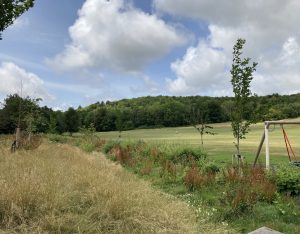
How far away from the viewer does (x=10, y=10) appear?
1231 centimetres

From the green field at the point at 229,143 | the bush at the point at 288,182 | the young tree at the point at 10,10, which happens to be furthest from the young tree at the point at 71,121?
the bush at the point at 288,182

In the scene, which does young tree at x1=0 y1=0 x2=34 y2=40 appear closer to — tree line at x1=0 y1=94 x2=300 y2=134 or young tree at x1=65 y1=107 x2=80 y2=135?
tree line at x1=0 y1=94 x2=300 y2=134

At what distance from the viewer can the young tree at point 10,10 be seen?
12056 millimetres

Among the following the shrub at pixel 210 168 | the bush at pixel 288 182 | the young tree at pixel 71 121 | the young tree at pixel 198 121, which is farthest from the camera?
the young tree at pixel 71 121

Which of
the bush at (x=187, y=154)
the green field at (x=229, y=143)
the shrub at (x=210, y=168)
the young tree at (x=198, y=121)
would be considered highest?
the young tree at (x=198, y=121)

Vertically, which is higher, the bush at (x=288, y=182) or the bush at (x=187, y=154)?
the bush at (x=187, y=154)

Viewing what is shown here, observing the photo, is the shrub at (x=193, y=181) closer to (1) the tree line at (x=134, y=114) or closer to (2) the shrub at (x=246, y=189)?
(2) the shrub at (x=246, y=189)

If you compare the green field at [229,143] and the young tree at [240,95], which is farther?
the green field at [229,143]

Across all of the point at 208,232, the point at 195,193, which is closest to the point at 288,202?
the point at 195,193

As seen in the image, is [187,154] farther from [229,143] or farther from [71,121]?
[71,121]

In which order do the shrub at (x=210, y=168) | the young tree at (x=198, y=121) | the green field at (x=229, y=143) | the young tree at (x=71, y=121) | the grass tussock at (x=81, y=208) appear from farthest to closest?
the young tree at (x=71, y=121)
the young tree at (x=198, y=121)
the green field at (x=229, y=143)
the shrub at (x=210, y=168)
the grass tussock at (x=81, y=208)

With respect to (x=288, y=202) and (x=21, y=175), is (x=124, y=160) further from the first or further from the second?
(x=21, y=175)

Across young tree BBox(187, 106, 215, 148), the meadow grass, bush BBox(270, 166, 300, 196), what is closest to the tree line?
young tree BBox(187, 106, 215, 148)

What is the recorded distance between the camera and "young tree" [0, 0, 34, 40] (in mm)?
12056
